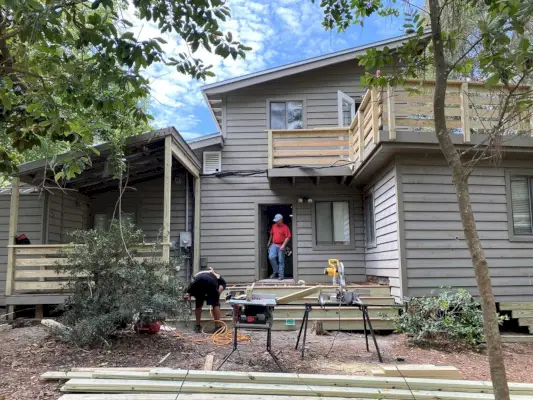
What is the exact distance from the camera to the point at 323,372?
16.0ft

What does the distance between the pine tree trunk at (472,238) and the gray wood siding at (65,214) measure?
8078mm

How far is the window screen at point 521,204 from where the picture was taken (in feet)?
24.6

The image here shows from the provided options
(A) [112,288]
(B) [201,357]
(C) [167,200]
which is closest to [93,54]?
(A) [112,288]

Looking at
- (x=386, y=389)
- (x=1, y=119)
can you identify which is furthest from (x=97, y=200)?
(x=386, y=389)

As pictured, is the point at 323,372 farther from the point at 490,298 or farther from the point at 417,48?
the point at 417,48

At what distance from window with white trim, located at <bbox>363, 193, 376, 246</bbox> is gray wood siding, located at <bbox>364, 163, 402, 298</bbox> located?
0.76 ft

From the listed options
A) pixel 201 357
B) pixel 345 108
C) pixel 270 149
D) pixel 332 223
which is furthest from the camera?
pixel 345 108

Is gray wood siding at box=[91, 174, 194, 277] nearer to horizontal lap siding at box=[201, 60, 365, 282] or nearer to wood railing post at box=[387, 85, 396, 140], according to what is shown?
horizontal lap siding at box=[201, 60, 365, 282]

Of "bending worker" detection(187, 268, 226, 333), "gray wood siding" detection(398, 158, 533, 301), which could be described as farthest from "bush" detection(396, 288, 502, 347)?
"bending worker" detection(187, 268, 226, 333)

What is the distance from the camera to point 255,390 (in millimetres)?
4055

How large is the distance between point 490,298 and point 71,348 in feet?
17.6

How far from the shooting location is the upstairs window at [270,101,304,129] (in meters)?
10.8

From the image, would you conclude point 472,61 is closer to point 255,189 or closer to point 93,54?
point 93,54

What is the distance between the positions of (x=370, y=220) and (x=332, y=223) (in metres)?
1.06
